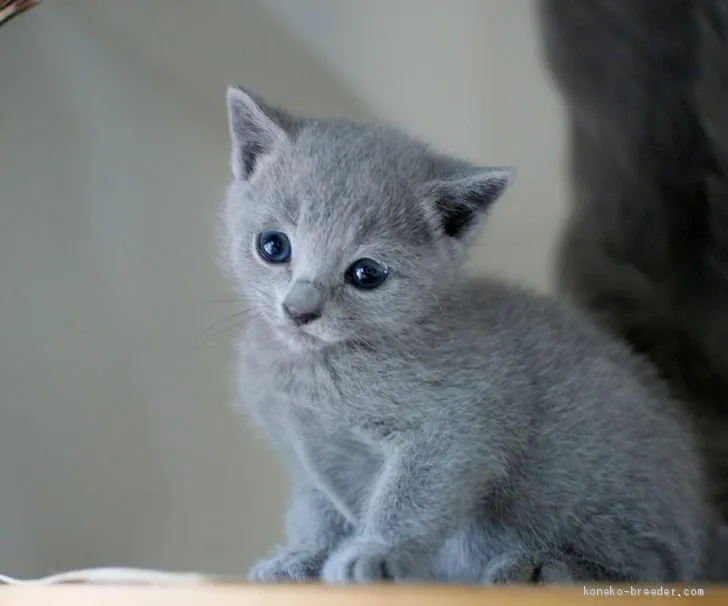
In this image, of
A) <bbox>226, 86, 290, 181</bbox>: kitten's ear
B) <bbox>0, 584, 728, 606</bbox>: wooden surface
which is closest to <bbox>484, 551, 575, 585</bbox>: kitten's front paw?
<bbox>0, 584, 728, 606</bbox>: wooden surface

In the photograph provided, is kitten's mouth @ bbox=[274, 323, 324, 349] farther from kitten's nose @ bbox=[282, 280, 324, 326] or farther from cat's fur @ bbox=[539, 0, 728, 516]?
cat's fur @ bbox=[539, 0, 728, 516]

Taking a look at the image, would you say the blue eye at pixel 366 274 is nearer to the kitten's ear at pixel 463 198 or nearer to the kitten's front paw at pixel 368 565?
the kitten's ear at pixel 463 198

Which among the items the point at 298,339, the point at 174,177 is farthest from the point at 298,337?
the point at 174,177

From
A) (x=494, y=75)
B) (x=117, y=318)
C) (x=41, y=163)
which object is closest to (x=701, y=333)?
(x=494, y=75)

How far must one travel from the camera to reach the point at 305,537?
793mm

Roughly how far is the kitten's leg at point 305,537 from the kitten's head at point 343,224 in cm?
17

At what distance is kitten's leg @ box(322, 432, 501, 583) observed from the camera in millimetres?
643

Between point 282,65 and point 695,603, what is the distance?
76 centimetres

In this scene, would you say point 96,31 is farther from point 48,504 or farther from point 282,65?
point 48,504

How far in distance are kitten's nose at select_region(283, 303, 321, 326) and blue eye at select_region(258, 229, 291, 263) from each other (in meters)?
0.08

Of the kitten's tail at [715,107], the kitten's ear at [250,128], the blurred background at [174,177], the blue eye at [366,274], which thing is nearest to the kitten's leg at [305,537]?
the blurred background at [174,177]

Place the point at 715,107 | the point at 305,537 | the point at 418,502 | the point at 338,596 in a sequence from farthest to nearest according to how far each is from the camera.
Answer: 1. the point at 715,107
2. the point at 305,537
3. the point at 418,502
4. the point at 338,596

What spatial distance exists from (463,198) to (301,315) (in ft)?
0.63

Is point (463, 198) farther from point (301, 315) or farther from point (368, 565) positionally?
point (368, 565)
